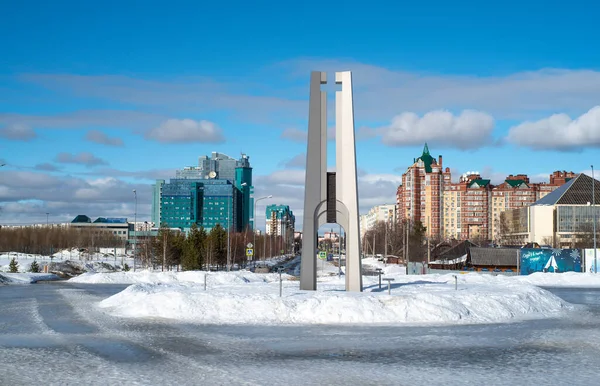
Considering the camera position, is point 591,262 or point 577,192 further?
point 577,192

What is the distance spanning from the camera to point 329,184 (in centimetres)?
3209

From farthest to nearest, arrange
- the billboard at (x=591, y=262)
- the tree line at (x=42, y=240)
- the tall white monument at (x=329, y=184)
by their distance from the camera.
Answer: the tree line at (x=42, y=240), the billboard at (x=591, y=262), the tall white monument at (x=329, y=184)

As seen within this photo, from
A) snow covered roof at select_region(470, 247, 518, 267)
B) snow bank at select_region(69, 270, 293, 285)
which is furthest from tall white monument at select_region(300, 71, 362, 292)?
snow covered roof at select_region(470, 247, 518, 267)

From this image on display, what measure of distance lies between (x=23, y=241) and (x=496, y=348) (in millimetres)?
155104

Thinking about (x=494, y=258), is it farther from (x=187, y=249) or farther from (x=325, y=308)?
(x=325, y=308)

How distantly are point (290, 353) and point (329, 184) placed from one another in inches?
593

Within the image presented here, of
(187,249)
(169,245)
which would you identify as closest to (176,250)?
(169,245)

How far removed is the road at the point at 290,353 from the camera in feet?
47.4

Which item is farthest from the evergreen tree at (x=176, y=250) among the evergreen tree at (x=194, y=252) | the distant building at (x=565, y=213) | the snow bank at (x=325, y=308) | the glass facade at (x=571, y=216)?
the glass facade at (x=571, y=216)

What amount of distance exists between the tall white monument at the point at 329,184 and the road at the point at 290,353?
8.59 meters

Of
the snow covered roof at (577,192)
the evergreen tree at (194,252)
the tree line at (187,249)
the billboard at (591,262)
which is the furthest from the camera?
the snow covered roof at (577,192)

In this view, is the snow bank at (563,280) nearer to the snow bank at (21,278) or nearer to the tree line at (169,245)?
the tree line at (169,245)

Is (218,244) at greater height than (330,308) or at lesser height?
greater

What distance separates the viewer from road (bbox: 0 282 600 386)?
569 inches
